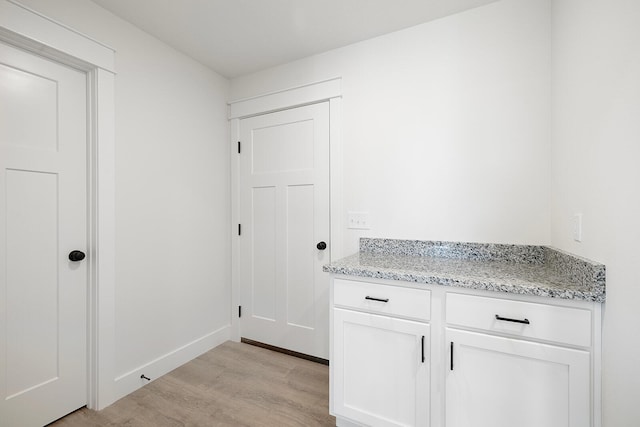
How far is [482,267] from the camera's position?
1.45m

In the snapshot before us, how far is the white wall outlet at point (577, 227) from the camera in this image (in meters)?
1.13

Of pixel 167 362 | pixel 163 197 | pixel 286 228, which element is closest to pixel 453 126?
pixel 286 228

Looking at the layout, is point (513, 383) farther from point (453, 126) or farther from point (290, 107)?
point (290, 107)

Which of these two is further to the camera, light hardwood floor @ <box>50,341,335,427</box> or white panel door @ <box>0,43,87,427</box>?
light hardwood floor @ <box>50,341,335,427</box>

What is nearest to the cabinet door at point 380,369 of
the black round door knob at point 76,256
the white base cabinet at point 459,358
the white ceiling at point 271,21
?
the white base cabinet at point 459,358

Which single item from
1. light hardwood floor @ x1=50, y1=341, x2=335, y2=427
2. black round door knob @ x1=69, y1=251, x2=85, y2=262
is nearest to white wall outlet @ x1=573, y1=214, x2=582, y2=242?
light hardwood floor @ x1=50, y1=341, x2=335, y2=427

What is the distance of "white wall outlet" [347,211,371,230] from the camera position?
198 centimetres

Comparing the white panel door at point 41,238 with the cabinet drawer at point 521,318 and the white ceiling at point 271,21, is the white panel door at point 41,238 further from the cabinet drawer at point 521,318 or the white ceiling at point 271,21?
the cabinet drawer at point 521,318

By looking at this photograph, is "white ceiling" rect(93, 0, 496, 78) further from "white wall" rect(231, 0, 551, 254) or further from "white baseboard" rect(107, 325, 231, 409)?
"white baseboard" rect(107, 325, 231, 409)

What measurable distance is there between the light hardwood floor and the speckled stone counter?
3.00ft

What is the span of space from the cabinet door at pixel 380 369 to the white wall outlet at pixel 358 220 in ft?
2.38

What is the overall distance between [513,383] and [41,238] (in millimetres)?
2412

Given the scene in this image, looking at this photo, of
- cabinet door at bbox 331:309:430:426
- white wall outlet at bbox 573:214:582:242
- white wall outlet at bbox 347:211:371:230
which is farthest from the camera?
white wall outlet at bbox 347:211:371:230

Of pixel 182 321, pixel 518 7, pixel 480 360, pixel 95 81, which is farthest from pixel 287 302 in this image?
pixel 518 7
